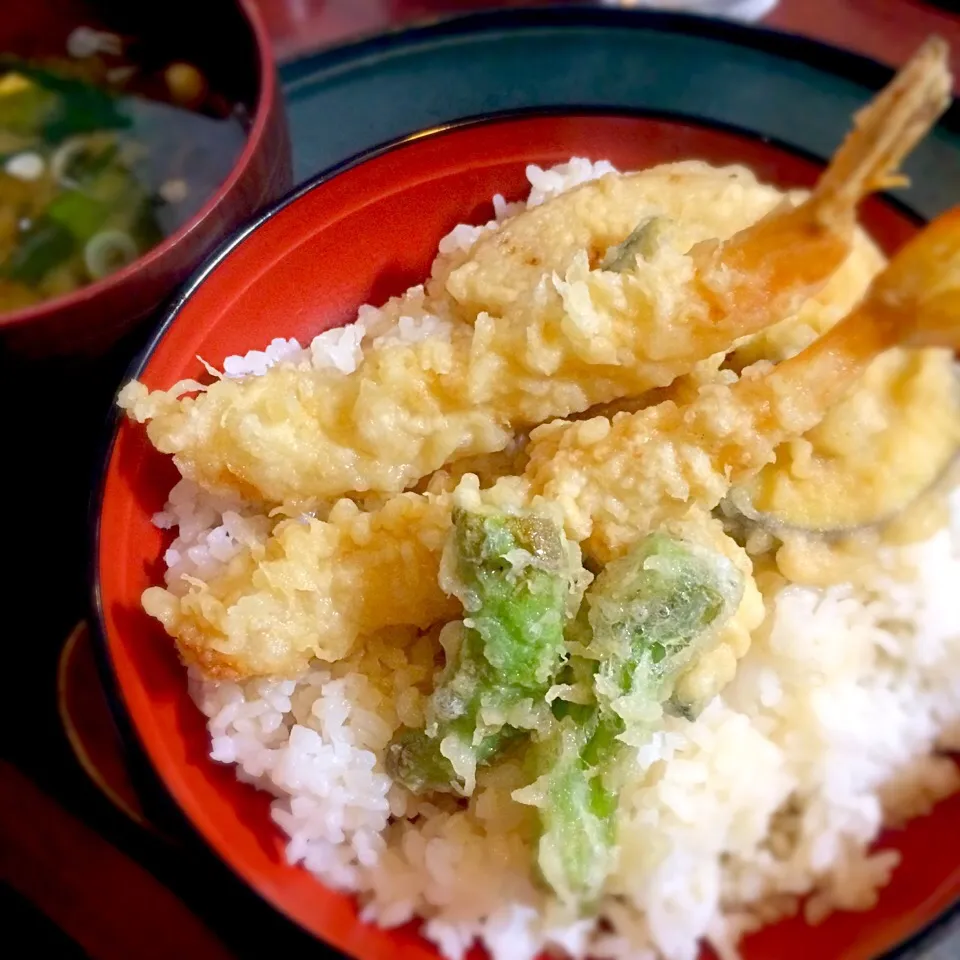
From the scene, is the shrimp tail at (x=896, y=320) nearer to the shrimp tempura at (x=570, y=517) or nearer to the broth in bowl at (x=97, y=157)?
the shrimp tempura at (x=570, y=517)

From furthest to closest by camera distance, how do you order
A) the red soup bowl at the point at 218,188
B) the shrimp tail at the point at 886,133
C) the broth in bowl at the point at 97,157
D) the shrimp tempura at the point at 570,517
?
the broth in bowl at the point at 97,157, the red soup bowl at the point at 218,188, the shrimp tempura at the point at 570,517, the shrimp tail at the point at 886,133

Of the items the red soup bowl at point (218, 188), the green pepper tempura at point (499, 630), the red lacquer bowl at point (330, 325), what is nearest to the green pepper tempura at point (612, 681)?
the green pepper tempura at point (499, 630)

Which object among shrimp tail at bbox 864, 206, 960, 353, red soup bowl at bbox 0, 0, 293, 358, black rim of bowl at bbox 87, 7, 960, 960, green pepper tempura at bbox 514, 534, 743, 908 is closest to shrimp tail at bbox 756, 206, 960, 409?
shrimp tail at bbox 864, 206, 960, 353

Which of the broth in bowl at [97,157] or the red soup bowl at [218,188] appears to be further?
the broth in bowl at [97,157]

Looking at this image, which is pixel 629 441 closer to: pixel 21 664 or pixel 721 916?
pixel 721 916

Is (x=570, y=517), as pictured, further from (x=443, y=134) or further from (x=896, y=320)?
(x=443, y=134)

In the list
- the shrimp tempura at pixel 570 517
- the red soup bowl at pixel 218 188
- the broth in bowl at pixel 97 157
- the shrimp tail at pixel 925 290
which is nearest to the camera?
the shrimp tail at pixel 925 290
